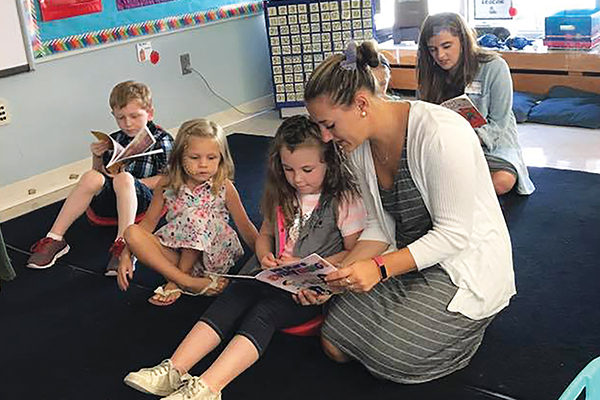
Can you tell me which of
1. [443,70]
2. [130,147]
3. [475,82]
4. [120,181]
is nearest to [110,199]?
[120,181]

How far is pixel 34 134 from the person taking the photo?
3.56 metres

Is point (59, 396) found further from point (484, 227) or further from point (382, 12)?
point (382, 12)

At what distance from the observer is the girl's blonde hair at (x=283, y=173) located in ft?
6.41

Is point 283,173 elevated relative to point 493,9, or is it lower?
lower

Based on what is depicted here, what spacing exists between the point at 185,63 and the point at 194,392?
9.13ft

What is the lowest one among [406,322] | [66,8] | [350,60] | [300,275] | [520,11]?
[406,322]

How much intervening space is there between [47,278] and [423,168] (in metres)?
1.56

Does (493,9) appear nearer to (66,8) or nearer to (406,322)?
(66,8)

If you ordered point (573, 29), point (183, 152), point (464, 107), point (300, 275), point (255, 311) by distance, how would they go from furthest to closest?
1. point (573, 29)
2. point (464, 107)
3. point (183, 152)
4. point (255, 311)
5. point (300, 275)

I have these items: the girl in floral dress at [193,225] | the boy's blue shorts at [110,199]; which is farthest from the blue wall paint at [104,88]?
the girl in floral dress at [193,225]

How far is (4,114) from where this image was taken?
11.2 feet

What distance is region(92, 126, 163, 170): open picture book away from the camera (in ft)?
8.78

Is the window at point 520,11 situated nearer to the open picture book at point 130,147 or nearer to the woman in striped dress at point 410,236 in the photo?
the open picture book at point 130,147

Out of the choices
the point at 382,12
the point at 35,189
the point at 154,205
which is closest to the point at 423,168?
the point at 154,205
